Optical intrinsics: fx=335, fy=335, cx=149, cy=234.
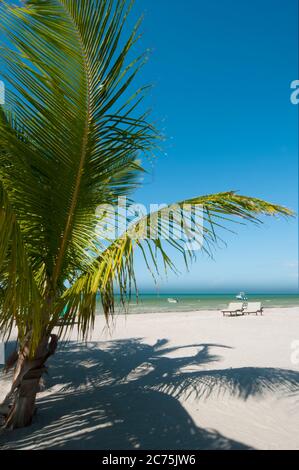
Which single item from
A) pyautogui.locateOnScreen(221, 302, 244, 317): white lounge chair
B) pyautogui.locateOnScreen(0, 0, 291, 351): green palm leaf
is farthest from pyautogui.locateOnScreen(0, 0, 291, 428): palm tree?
pyautogui.locateOnScreen(221, 302, 244, 317): white lounge chair

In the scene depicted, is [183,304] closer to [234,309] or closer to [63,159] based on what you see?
[234,309]

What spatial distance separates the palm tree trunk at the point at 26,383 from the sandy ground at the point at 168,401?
137 mm

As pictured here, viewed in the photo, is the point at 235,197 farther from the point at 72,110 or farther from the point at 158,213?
the point at 72,110

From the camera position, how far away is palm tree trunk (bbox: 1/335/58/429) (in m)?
3.48

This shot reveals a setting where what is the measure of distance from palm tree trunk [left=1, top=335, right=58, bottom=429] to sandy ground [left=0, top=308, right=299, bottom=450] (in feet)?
0.45

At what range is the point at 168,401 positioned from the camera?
443cm

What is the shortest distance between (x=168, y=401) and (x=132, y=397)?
542 mm

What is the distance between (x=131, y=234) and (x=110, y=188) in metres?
1.04

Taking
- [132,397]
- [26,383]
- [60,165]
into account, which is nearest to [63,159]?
[60,165]

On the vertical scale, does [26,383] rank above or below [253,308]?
above

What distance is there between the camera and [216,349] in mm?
7602

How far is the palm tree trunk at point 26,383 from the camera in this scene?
11.4ft

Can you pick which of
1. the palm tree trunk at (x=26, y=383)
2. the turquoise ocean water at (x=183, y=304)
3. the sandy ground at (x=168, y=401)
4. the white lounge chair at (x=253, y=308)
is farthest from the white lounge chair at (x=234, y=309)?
the palm tree trunk at (x=26, y=383)

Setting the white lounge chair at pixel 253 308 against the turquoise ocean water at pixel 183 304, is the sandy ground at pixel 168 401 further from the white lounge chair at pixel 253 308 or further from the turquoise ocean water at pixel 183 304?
the white lounge chair at pixel 253 308
